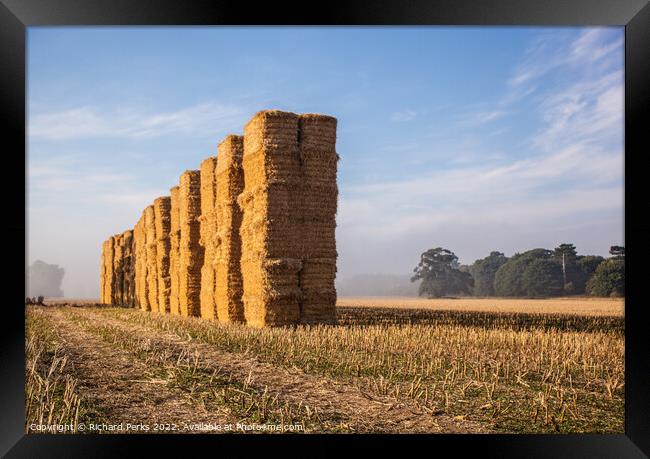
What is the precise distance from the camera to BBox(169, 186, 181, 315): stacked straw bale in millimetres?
25062

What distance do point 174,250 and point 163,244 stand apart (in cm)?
238

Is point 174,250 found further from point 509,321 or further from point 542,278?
point 542,278

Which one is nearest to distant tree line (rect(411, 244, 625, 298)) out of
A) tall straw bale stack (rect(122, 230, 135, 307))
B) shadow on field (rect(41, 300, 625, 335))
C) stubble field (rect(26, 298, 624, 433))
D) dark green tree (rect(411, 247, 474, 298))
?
dark green tree (rect(411, 247, 474, 298))

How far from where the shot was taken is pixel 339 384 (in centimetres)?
789

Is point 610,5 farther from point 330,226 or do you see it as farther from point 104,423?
point 330,226

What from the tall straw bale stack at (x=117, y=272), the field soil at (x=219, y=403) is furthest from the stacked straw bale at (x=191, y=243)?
the tall straw bale stack at (x=117, y=272)

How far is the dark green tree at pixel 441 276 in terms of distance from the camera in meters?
76.7

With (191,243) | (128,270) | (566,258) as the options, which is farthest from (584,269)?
(191,243)

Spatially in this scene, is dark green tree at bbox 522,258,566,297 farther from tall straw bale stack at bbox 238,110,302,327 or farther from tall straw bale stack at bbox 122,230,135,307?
tall straw bale stack at bbox 238,110,302,327

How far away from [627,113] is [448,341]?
5.93m

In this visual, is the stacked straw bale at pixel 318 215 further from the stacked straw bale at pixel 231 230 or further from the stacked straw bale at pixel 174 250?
the stacked straw bale at pixel 174 250

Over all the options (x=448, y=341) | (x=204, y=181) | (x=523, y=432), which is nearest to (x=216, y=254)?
(x=204, y=181)

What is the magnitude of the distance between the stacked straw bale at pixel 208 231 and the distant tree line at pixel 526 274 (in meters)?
34.1

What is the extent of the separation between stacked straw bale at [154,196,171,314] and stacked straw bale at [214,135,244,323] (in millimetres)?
9732
